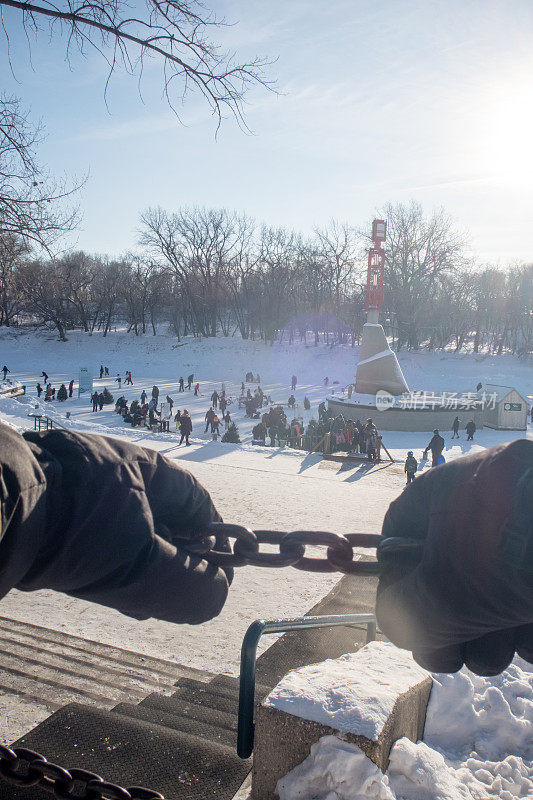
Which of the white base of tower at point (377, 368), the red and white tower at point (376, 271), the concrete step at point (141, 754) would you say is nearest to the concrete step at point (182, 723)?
the concrete step at point (141, 754)


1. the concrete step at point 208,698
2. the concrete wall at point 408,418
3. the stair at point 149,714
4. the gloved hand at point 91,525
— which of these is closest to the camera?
the gloved hand at point 91,525

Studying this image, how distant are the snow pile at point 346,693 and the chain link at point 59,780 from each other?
1.16 metres

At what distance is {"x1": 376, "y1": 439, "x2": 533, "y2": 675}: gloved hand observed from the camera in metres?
1.07

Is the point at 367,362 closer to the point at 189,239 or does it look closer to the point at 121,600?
the point at 121,600

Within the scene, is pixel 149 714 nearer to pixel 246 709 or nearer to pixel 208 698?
pixel 208 698

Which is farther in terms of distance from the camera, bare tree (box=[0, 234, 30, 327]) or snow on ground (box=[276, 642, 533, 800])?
bare tree (box=[0, 234, 30, 327])

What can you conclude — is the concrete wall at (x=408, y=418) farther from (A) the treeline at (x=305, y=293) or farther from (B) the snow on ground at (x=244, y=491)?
(A) the treeline at (x=305, y=293)

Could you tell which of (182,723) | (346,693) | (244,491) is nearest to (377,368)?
(244,491)

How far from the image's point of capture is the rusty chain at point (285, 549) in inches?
54.9

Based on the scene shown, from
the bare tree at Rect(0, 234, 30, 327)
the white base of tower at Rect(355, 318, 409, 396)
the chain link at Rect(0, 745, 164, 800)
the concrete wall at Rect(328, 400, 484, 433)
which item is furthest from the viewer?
the white base of tower at Rect(355, 318, 409, 396)

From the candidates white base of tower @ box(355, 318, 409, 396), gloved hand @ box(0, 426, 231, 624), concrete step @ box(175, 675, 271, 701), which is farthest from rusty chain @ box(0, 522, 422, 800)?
white base of tower @ box(355, 318, 409, 396)

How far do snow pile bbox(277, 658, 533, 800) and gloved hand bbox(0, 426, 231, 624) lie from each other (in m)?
1.39

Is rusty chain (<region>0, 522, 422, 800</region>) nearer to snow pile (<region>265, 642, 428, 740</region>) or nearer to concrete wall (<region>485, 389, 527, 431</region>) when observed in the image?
A: snow pile (<region>265, 642, 428, 740</region>)

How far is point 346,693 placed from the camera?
2.41 meters
